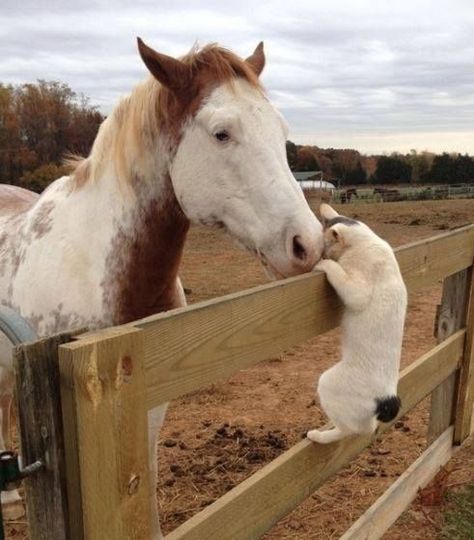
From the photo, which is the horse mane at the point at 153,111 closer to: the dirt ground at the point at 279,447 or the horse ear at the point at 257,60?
the horse ear at the point at 257,60

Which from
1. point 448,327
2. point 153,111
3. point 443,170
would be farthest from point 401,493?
point 443,170

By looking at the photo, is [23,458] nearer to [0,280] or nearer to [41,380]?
[41,380]

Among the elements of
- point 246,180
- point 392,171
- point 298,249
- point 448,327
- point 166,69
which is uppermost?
point 392,171

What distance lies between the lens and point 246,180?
2.22 metres

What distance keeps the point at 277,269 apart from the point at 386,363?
22.7 inches

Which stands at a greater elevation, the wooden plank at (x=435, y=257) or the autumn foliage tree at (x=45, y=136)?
the autumn foliage tree at (x=45, y=136)

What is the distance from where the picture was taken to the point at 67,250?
2475mm

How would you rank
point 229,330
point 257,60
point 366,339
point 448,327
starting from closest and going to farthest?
point 229,330
point 366,339
point 257,60
point 448,327

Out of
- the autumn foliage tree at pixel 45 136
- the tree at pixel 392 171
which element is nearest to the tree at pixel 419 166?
the tree at pixel 392 171

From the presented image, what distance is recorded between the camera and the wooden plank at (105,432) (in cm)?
106

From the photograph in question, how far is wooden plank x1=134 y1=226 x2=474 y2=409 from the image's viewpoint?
127 centimetres

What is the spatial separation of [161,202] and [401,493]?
192 centimetres

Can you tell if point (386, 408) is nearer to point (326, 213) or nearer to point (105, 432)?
point (326, 213)

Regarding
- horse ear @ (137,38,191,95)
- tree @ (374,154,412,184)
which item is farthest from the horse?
tree @ (374,154,412,184)
